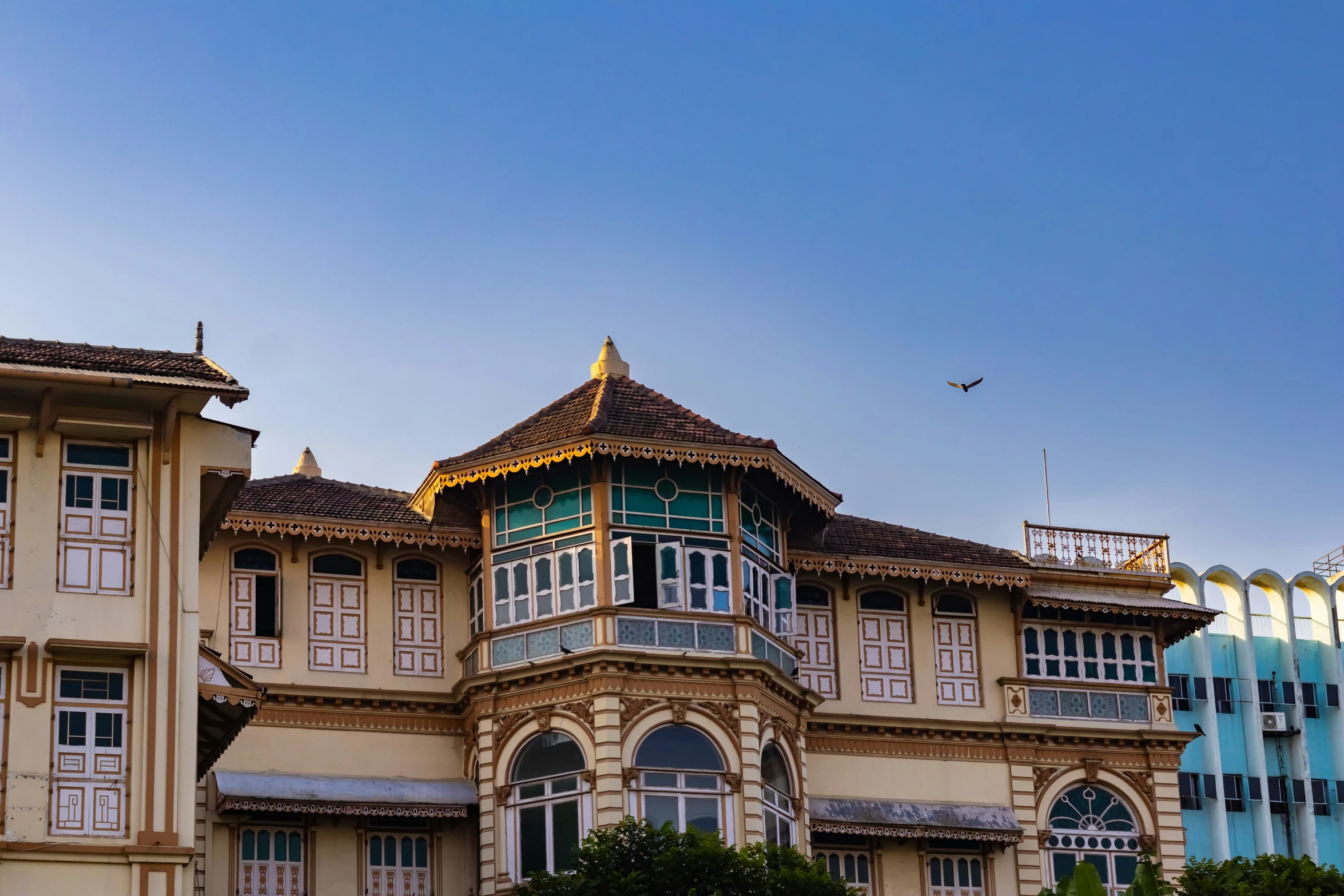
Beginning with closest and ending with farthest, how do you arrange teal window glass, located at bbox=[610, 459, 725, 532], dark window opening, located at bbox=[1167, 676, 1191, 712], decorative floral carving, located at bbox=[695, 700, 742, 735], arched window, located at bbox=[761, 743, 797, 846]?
decorative floral carving, located at bbox=[695, 700, 742, 735] < arched window, located at bbox=[761, 743, 797, 846] < teal window glass, located at bbox=[610, 459, 725, 532] < dark window opening, located at bbox=[1167, 676, 1191, 712]

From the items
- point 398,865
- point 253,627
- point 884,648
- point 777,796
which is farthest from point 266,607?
point 884,648

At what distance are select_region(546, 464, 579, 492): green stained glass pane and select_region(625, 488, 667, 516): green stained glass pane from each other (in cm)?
89

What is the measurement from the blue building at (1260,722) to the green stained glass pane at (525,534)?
28.4 meters

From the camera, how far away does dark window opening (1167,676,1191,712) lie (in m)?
60.6

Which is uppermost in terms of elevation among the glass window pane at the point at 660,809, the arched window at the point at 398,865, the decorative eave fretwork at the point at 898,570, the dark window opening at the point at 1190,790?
the decorative eave fretwork at the point at 898,570

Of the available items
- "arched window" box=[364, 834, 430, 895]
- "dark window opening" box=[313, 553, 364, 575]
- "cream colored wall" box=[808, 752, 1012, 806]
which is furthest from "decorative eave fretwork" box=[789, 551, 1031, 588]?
"arched window" box=[364, 834, 430, 895]

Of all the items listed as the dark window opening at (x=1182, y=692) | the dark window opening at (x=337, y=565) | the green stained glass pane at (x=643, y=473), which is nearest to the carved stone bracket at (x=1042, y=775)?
the green stained glass pane at (x=643, y=473)

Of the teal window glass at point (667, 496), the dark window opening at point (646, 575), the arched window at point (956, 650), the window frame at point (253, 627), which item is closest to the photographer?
the dark window opening at point (646, 575)

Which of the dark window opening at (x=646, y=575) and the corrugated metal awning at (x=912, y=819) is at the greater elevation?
the dark window opening at (x=646, y=575)

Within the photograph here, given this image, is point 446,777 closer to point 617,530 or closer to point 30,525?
point 617,530

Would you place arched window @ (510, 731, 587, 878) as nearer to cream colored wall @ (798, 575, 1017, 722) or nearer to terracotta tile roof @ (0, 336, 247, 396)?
cream colored wall @ (798, 575, 1017, 722)

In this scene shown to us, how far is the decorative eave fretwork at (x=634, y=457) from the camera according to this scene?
117 ft

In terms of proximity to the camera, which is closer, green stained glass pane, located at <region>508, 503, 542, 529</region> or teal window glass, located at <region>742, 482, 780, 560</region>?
green stained glass pane, located at <region>508, 503, 542, 529</region>

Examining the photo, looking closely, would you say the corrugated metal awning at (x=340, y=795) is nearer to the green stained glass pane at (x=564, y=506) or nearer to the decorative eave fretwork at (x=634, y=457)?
the green stained glass pane at (x=564, y=506)
